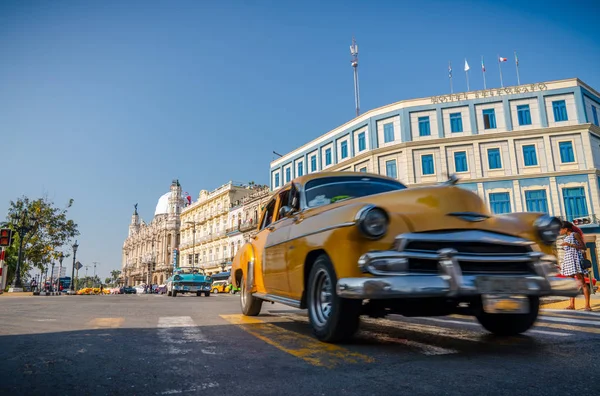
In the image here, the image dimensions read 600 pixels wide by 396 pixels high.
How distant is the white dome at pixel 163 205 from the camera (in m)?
94.1

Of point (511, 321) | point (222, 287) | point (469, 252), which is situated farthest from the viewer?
point (222, 287)

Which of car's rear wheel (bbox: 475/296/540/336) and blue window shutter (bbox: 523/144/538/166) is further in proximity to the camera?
blue window shutter (bbox: 523/144/538/166)

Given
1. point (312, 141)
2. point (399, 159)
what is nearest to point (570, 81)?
point (399, 159)

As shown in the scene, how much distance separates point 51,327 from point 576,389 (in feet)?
18.6

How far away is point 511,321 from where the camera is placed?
4152 millimetres

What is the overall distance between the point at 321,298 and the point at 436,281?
120 cm

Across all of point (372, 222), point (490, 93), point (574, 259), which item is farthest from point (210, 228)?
point (372, 222)

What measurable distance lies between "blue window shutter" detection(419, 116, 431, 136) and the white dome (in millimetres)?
72171

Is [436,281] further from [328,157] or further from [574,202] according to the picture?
[328,157]

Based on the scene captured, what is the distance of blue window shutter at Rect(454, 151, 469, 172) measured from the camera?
32.0 metres

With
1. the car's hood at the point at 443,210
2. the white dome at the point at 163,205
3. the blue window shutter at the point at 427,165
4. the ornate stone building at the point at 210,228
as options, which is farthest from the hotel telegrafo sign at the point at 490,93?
the white dome at the point at 163,205

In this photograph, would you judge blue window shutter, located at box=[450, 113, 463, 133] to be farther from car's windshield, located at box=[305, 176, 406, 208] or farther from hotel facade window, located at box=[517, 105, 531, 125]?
car's windshield, located at box=[305, 176, 406, 208]

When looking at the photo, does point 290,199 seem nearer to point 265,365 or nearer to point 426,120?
point 265,365

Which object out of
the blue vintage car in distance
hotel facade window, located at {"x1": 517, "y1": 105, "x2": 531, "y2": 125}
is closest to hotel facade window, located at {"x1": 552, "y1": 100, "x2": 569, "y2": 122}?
hotel facade window, located at {"x1": 517, "y1": 105, "x2": 531, "y2": 125}
